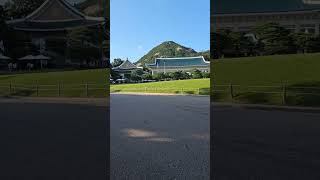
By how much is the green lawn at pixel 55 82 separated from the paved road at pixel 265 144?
1.78 metres

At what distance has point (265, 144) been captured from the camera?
5309mm

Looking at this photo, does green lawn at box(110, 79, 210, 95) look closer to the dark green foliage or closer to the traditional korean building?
the dark green foliage

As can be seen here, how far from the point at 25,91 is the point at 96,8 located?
155 centimetres

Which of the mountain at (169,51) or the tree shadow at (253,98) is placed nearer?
the tree shadow at (253,98)

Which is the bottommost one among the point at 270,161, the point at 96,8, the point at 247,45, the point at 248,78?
the point at 270,161

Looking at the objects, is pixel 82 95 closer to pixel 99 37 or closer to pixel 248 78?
pixel 99 37

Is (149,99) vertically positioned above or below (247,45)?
below

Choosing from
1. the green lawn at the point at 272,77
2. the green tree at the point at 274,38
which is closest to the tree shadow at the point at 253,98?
the green lawn at the point at 272,77

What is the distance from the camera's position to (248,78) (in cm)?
607

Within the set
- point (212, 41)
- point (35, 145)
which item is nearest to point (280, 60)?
point (212, 41)

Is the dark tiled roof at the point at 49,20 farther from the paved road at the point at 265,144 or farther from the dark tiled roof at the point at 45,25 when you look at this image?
the paved road at the point at 265,144

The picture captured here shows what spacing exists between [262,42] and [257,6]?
1.62ft

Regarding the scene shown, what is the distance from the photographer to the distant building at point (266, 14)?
5340mm

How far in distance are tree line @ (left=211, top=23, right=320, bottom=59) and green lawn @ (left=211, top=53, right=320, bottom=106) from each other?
118 mm
